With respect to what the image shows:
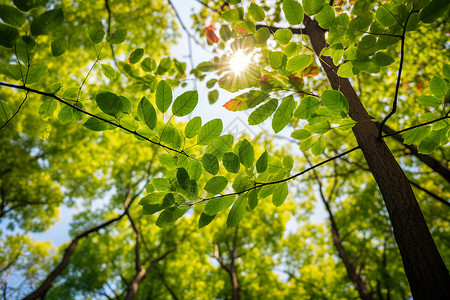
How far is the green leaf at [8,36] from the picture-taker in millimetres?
589

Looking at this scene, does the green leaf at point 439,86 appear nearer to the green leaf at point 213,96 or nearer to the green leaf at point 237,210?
the green leaf at point 237,210

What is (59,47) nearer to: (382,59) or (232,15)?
(232,15)

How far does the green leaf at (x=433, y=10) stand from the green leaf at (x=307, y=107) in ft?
1.27

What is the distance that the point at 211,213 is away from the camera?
2.71ft

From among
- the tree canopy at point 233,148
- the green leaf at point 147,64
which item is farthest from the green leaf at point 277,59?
the green leaf at point 147,64

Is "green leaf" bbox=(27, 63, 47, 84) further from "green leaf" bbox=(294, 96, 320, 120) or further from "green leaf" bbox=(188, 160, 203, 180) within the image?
"green leaf" bbox=(294, 96, 320, 120)

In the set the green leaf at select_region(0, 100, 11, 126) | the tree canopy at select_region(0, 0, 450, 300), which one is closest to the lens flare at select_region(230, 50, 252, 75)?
the tree canopy at select_region(0, 0, 450, 300)

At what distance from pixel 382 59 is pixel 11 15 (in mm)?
1137

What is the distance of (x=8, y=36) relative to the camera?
1.96 ft

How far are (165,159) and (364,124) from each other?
3.05 feet

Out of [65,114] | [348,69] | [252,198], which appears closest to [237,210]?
[252,198]

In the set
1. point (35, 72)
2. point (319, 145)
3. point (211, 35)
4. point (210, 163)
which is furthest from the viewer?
point (211, 35)

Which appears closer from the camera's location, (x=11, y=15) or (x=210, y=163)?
(x=11, y=15)

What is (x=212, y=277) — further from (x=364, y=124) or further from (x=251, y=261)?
(x=364, y=124)
